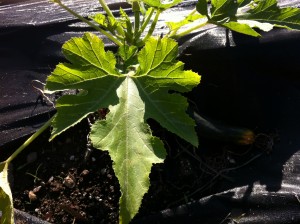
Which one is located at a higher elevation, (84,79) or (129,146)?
(84,79)

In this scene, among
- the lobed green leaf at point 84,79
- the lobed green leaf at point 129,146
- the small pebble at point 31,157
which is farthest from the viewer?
the small pebble at point 31,157

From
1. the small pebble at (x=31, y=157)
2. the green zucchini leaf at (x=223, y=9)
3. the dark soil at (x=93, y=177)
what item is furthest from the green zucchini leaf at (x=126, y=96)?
the small pebble at (x=31, y=157)

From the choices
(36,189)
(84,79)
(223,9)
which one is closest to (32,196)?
(36,189)

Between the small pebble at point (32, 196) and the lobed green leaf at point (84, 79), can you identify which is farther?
the small pebble at point (32, 196)

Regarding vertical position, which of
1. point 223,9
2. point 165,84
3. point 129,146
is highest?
point 223,9

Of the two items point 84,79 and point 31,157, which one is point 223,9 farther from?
point 31,157

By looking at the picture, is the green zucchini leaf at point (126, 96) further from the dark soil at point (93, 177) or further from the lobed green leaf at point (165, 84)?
the dark soil at point (93, 177)

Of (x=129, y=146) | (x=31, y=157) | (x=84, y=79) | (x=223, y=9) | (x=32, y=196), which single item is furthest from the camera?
(x=31, y=157)

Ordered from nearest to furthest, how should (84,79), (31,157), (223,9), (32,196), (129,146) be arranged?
(129,146) < (84,79) < (223,9) < (32,196) < (31,157)

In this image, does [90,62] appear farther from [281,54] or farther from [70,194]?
[281,54]
